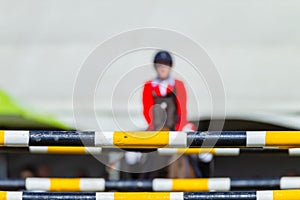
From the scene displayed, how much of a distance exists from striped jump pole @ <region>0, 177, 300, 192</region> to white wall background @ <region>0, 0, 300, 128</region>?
3541 mm

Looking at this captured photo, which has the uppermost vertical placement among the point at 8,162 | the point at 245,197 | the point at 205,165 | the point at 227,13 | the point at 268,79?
the point at 227,13

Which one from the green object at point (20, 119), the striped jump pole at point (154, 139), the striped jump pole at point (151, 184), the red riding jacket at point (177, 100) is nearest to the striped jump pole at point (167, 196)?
the striped jump pole at point (154, 139)

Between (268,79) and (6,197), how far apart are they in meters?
5.41

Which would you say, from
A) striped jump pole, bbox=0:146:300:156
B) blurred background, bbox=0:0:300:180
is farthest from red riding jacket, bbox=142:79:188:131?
blurred background, bbox=0:0:300:180

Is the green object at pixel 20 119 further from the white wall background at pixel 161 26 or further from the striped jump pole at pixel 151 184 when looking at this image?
the striped jump pole at pixel 151 184

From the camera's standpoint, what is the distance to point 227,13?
7883mm

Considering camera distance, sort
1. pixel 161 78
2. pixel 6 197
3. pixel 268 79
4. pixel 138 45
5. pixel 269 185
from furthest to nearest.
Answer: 1. pixel 268 79
2. pixel 138 45
3. pixel 161 78
4. pixel 269 185
5. pixel 6 197

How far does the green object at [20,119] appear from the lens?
657 centimetres

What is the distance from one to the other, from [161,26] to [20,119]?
2.08 metres

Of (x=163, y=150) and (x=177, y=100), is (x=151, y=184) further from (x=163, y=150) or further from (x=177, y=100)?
(x=177, y=100)

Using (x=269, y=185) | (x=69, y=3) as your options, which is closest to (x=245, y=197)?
(x=269, y=185)

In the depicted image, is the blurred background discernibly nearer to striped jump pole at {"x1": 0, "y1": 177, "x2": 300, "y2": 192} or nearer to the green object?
the green object

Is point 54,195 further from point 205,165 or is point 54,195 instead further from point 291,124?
point 291,124

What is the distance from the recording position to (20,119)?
6.70 m
